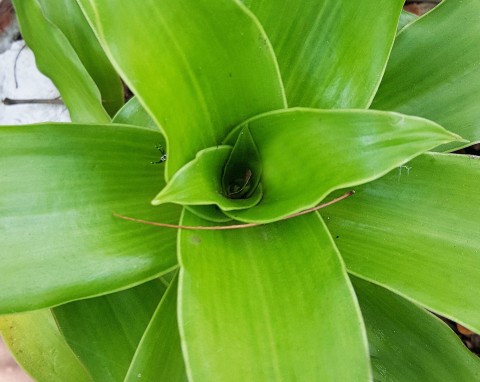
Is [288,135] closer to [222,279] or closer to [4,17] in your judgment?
[222,279]

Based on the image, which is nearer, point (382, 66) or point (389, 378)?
point (382, 66)

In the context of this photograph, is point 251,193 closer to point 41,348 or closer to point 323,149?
point 323,149

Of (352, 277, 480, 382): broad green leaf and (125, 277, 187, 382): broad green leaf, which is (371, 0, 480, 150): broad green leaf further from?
(125, 277, 187, 382): broad green leaf

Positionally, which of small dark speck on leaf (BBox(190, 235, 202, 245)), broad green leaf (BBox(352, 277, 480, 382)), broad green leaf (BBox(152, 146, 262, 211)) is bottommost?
broad green leaf (BBox(352, 277, 480, 382))

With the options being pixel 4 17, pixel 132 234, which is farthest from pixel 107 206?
pixel 4 17

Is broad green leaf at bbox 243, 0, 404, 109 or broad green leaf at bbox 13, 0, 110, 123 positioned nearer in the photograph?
broad green leaf at bbox 243, 0, 404, 109

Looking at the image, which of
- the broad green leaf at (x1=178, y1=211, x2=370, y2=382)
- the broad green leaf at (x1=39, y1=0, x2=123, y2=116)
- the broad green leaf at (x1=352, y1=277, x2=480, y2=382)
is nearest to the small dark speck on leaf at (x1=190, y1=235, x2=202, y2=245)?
the broad green leaf at (x1=178, y1=211, x2=370, y2=382)
